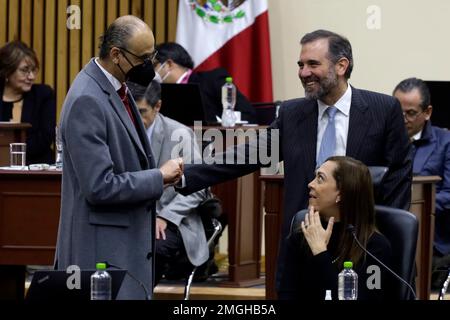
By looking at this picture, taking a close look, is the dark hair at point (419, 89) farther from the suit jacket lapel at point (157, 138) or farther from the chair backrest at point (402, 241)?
the chair backrest at point (402, 241)

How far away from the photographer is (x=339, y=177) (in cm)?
404

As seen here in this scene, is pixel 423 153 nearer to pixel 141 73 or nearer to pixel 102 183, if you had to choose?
pixel 141 73

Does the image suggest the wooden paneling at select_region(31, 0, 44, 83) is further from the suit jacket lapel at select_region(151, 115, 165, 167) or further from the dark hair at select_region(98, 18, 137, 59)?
the dark hair at select_region(98, 18, 137, 59)

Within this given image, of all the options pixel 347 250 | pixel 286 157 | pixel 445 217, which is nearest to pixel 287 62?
pixel 445 217

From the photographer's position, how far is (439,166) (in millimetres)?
6422

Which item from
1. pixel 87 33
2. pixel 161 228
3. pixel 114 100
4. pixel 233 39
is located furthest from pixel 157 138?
pixel 87 33

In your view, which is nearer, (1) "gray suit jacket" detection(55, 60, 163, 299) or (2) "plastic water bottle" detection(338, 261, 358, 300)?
(2) "plastic water bottle" detection(338, 261, 358, 300)

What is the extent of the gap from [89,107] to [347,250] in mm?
1068

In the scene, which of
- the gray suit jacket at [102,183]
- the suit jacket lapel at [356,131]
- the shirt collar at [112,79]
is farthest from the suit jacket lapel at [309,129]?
the shirt collar at [112,79]

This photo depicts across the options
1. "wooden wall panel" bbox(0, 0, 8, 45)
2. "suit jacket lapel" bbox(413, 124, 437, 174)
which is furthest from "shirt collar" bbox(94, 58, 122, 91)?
"wooden wall panel" bbox(0, 0, 8, 45)

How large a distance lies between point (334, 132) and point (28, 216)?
1978mm

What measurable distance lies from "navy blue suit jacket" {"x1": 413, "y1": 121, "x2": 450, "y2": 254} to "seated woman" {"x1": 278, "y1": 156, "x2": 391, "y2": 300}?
7.74ft

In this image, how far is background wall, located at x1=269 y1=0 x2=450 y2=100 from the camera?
852 cm
